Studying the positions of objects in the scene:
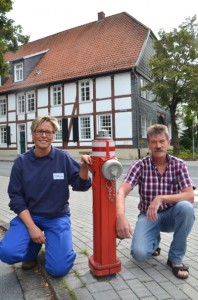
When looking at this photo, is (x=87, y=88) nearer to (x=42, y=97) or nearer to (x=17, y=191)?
(x=42, y=97)

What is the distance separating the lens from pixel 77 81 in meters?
24.8

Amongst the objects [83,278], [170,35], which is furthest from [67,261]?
→ [170,35]

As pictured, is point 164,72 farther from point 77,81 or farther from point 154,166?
point 154,166

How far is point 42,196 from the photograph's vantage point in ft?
11.1

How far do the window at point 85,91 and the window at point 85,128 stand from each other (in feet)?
4.72

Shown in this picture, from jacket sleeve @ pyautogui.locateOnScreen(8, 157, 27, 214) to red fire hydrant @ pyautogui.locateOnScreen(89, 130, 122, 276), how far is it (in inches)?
30.5

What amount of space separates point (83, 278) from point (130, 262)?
0.59m

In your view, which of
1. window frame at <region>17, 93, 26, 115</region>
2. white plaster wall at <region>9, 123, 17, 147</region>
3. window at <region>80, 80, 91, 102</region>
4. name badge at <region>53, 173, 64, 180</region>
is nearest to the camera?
name badge at <region>53, 173, 64, 180</region>

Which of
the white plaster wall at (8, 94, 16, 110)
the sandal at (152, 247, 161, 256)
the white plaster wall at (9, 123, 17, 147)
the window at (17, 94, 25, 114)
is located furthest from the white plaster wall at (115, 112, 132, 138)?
the sandal at (152, 247, 161, 256)

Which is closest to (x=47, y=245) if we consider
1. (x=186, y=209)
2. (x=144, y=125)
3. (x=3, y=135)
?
(x=186, y=209)

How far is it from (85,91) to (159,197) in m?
21.7

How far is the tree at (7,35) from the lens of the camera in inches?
471

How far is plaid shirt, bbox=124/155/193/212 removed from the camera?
339 cm

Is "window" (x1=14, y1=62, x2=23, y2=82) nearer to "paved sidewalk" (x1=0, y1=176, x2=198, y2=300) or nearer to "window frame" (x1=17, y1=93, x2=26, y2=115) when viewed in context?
"window frame" (x1=17, y1=93, x2=26, y2=115)
